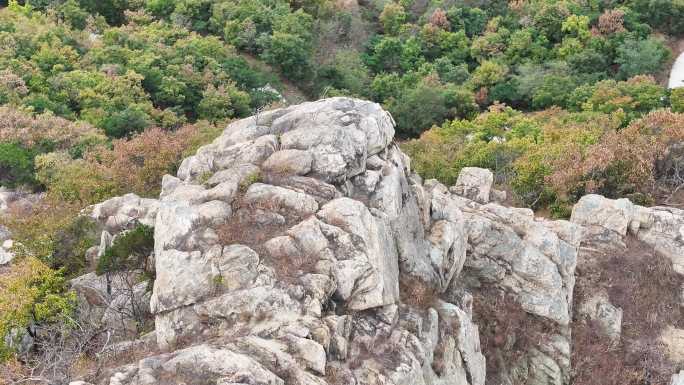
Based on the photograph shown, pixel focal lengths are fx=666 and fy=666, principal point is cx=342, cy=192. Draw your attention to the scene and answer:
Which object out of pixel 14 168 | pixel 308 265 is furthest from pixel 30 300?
pixel 14 168

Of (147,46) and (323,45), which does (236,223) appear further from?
(323,45)

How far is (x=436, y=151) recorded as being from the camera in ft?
118

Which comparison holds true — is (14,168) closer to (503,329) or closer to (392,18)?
(503,329)

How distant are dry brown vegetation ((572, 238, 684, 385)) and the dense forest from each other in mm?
4874

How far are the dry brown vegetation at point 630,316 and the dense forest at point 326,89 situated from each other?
487cm

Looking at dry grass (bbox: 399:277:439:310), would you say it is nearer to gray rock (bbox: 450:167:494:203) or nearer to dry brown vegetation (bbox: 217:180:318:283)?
dry brown vegetation (bbox: 217:180:318:283)

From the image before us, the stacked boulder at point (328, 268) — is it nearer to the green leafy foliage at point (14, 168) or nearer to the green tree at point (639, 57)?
the green leafy foliage at point (14, 168)

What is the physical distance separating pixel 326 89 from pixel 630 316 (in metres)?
18.1

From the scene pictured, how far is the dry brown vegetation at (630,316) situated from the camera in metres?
22.3

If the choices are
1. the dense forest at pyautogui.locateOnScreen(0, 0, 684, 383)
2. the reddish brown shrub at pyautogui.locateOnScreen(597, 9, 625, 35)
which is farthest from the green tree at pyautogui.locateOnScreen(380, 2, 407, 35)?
the reddish brown shrub at pyautogui.locateOnScreen(597, 9, 625, 35)

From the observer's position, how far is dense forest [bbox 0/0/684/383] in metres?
30.1

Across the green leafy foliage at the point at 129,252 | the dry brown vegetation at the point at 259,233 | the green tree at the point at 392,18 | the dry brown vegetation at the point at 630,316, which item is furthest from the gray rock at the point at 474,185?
the green tree at the point at 392,18

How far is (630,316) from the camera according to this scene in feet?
79.3

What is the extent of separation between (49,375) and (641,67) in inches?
1942
